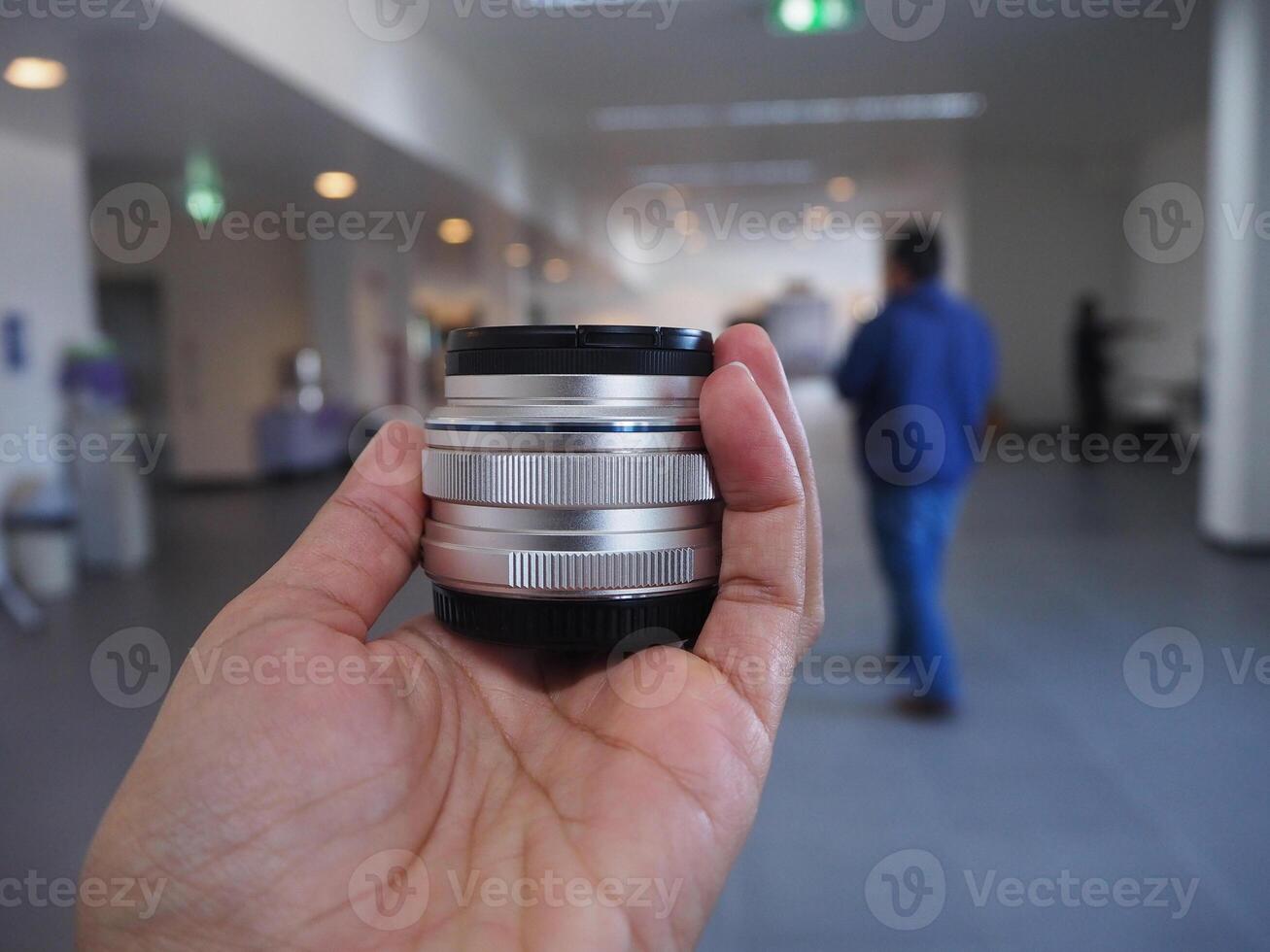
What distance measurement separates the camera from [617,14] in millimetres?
4938

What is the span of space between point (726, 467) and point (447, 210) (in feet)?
23.6

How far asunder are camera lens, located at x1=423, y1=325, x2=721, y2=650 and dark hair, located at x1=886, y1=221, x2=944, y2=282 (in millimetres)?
2243

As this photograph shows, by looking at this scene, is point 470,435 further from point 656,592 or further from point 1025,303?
point 1025,303

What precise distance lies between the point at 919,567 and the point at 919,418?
44 centimetres

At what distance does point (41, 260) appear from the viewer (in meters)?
5.01

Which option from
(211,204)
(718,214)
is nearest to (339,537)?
(211,204)

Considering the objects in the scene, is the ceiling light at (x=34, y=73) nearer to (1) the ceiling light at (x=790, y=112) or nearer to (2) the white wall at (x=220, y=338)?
(1) the ceiling light at (x=790, y=112)
